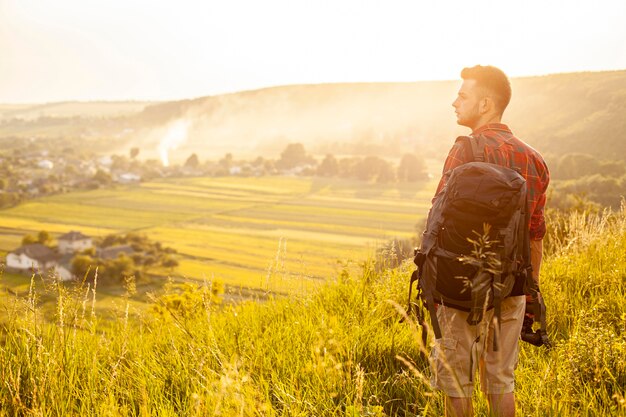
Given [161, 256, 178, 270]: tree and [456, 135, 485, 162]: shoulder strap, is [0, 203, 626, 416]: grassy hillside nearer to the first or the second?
[456, 135, 485, 162]: shoulder strap

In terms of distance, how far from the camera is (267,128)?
468 feet

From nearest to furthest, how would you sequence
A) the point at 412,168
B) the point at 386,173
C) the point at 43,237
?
the point at 43,237 → the point at 412,168 → the point at 386,173

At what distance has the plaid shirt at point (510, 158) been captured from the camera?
8.92 ft

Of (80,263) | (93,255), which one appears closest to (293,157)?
(93,255)

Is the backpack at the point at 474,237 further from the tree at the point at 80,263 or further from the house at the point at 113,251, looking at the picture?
the house at the point at 113,251

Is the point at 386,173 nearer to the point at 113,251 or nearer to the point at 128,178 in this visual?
the point at 128,178

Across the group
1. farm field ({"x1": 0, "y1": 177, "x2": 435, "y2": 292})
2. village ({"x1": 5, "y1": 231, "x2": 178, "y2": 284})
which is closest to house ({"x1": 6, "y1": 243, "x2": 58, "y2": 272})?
village ({"x1": 5, "y1": 231, "x2": 178, "y2": 284})

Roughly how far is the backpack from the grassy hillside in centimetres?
41

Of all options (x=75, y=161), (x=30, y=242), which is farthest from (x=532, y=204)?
(x=75, y=161)

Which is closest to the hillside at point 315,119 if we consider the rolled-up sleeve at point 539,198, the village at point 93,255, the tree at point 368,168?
the tree at point 368,168

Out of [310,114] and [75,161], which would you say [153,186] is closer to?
[75,161]

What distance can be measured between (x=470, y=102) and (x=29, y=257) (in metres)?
49.8

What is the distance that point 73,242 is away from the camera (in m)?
52.2

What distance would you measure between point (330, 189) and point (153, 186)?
32061 mm
